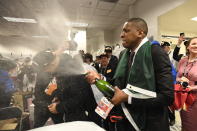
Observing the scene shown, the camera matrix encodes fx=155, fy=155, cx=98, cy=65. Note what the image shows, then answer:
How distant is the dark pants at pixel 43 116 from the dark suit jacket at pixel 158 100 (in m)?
0.53

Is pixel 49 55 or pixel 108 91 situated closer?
pixel 49 55

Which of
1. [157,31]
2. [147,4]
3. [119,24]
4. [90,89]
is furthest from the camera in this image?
[119,24]

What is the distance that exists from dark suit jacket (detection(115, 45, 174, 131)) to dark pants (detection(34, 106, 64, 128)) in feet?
1.75

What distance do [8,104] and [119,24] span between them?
18.0 ft

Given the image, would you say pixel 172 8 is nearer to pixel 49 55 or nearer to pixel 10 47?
pixel 49 55

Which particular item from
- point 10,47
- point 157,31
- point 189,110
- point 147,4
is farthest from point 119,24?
point 10,47

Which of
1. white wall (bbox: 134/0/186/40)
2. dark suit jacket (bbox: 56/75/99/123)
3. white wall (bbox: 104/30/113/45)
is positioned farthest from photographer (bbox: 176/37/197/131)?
white wall (bbox: 104/30/113/45)

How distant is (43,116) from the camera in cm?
120

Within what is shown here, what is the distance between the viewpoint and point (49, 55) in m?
0.81

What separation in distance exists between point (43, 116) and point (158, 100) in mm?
857

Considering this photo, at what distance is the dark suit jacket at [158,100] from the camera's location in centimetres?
85

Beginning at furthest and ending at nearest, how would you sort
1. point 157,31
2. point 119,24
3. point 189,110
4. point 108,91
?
point 119,24, point 157,31, point 189,110, point 108,91

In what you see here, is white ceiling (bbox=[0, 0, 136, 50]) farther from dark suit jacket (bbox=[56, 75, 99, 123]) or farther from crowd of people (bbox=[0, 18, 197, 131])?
dark suit jacket (bbox=[56, 75, 99, 123])

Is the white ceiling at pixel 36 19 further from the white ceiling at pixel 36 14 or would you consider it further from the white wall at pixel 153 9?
the white wall at pixel 153 9
